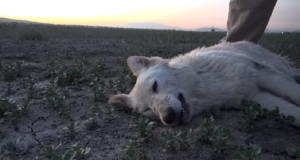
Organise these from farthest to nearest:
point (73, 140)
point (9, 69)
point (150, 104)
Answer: point (9, 69), point (150, 104), point (73, 140)

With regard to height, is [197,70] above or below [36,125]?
above

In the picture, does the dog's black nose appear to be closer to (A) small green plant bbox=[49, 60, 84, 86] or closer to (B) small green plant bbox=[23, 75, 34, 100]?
(B) small green plant bbox=[23, 75, 34, 100]

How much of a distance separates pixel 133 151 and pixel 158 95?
4.79 feet

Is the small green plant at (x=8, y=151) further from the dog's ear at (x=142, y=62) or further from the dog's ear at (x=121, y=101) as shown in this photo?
the dog's ear at (x=142, y=62)

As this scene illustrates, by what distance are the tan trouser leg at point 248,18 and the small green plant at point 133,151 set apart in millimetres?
5054

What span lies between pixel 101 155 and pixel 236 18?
215 inches

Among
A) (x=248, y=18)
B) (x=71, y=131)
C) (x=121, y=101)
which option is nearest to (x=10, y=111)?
(x=71, y=131)

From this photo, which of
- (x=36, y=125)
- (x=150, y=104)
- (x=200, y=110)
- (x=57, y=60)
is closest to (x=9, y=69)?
(x=57, y=60)

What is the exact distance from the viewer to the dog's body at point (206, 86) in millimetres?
4281

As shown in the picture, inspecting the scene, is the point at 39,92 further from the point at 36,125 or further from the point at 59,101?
the point at 36,125

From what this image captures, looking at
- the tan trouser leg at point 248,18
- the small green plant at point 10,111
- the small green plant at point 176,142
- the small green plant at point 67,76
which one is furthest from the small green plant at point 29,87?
the tan trouser leg at point 248,18

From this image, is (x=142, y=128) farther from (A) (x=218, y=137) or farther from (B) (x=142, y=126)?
(A) (x=218, y=137)

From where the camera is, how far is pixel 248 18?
7.46 meters

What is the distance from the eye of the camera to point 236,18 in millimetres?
7746
